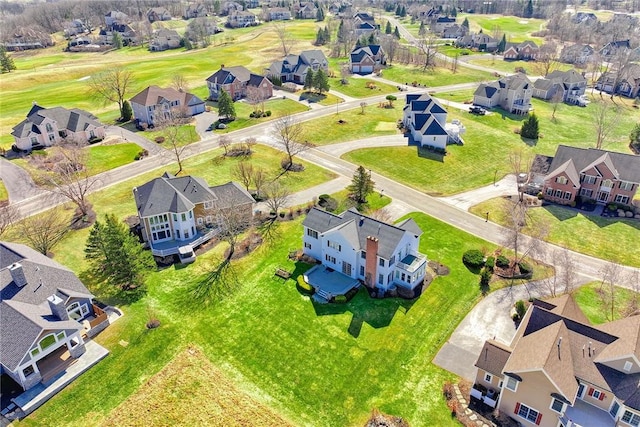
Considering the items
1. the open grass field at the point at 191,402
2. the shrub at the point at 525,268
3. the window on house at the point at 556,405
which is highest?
the window on house at the point at 556,405

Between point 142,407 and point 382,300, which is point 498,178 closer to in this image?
point 382,300

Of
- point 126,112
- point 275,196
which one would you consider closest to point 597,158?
point 275,196

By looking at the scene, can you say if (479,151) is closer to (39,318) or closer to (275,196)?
(275,196)

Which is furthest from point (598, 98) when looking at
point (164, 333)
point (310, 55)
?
point (164, 333)

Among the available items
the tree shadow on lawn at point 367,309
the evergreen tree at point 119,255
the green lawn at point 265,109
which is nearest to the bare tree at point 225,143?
the green lawn at point 265,109

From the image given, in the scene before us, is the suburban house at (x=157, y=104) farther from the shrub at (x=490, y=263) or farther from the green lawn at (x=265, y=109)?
the shrub at (x=490, y=263)
